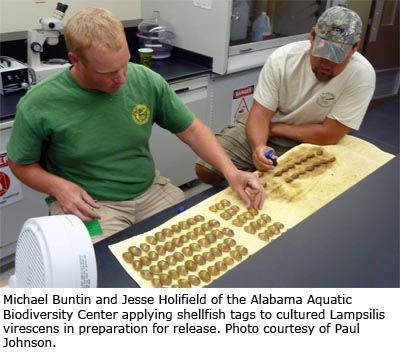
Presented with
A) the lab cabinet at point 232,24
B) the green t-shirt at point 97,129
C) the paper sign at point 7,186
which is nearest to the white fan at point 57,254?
the green t-shirt at point 97,129

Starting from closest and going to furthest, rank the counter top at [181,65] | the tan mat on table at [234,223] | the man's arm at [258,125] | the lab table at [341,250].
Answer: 1. the lab table at [341,250]
2. the tan mat on table at [234,223]
3. the man's arm at [258,125]
4. the counter top at [181,65]

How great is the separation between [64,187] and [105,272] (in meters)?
0.35

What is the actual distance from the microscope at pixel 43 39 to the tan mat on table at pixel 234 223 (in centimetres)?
96

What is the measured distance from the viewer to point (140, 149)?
4.76ft

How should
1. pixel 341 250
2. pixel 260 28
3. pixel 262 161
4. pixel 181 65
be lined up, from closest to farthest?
pixel 341 250, pixel 262 161, pixel 181 65, pixel 260 28

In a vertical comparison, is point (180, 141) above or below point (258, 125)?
below

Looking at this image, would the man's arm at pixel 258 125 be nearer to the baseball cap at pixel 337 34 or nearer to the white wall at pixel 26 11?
the baseball cap at pixel 337 34

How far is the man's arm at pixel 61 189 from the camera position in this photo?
1.24 m

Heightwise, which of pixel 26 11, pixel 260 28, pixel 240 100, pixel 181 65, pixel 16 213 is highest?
pixel 26 11

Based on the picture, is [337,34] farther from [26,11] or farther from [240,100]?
[26,11]

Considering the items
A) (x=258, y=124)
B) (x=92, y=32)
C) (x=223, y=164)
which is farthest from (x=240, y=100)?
(x=92, y=32)

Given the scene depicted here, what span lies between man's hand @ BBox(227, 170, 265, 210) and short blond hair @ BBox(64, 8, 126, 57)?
554mm

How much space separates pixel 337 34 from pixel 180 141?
3.45ft

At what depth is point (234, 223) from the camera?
125 centimetres
